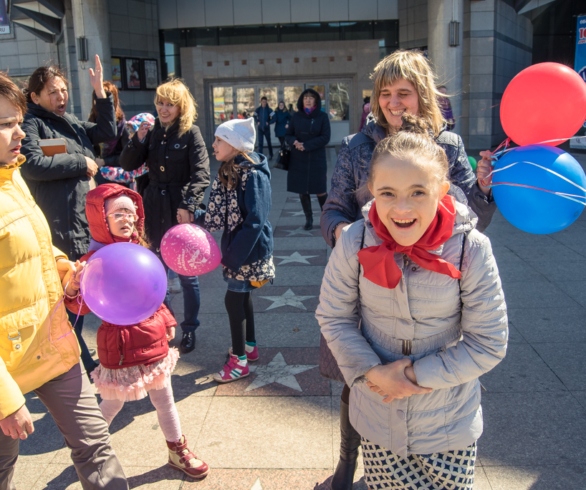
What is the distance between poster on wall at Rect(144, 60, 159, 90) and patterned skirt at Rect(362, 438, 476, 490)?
63.1 feet

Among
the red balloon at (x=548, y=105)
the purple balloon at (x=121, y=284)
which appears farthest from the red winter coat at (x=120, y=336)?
the red balloon at (x=548, y=105)

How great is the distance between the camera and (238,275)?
3.72 meters

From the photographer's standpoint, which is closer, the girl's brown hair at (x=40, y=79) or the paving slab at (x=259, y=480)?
the paving slab at (x=259, y=480)

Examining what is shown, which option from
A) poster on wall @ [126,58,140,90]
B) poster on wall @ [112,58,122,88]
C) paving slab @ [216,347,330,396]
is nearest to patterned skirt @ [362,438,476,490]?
paving slab @ [216,347,330,396]

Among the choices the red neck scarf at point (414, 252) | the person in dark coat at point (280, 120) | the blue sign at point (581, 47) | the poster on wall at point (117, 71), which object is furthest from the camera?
the person in dark coat at point (280, 120)

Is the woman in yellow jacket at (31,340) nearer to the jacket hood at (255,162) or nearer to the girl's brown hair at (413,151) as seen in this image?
the girl's brown hair at (413,151)

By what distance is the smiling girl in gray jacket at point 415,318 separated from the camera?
1828 millimetres

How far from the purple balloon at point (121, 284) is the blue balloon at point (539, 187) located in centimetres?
165

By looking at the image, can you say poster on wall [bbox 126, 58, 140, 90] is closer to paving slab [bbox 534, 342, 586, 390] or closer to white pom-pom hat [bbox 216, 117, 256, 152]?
white pom-pom hat [bbox 216, 117, 256, 152]

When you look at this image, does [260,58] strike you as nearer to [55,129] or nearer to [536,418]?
[55,129]

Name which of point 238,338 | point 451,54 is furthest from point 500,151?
point 451,54

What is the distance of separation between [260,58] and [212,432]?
19337mm

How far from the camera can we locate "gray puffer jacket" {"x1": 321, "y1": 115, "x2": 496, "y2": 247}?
2.55m

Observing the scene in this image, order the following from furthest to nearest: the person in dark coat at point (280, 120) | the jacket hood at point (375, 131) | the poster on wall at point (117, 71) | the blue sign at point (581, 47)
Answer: the person in dark coat at point (280, 120), the poster on wall at point (117, 71), the blue sign at point (581, 47), the jacket hood at point (375, 131)
